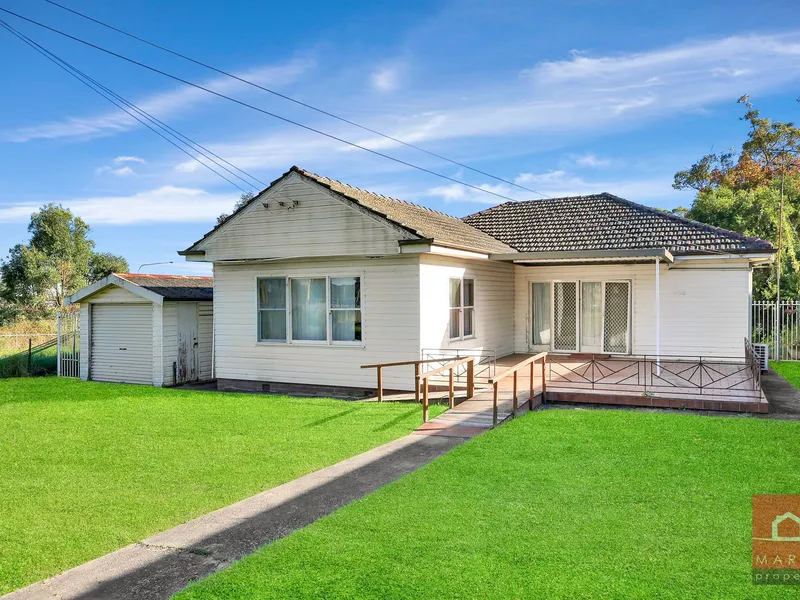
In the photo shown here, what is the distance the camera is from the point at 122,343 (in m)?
17.6

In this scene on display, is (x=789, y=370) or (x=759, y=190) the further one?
(x=759, y=190)

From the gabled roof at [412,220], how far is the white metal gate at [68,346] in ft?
19.7

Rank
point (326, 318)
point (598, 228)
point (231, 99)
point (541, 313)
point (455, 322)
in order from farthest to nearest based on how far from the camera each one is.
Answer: point (541, 313) < point (598, 228) < point (231, 99) < point (455, 322) < point (326, 318)

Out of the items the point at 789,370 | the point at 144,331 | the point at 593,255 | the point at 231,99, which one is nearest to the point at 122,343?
the point at 144,331

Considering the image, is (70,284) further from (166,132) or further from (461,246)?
(461,246)

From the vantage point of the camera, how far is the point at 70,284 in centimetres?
3641

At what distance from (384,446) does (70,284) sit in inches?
1318

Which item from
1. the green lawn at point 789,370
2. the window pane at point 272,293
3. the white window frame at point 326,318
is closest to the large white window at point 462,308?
the white window frame at point 326,318

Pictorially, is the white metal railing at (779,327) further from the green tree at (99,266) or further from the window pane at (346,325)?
the green tree at (99,266)

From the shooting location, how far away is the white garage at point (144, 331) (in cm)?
1669

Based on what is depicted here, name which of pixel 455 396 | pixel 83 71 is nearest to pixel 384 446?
pixel 455 396

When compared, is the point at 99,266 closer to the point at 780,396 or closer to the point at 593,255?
the point at 593,255

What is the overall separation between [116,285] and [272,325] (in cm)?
503

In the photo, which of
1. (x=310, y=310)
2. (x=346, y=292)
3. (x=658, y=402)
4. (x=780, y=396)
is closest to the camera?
(x=658, y=402)
